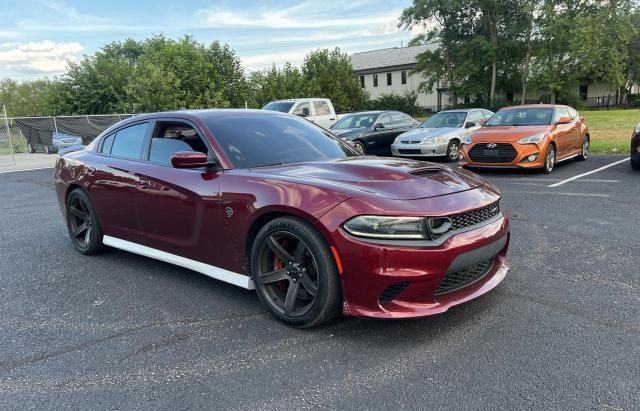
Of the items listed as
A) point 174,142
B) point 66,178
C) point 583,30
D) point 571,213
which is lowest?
point 571,213

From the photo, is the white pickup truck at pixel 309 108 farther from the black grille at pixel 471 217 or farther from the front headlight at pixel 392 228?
the front headlight at pixel 392 228

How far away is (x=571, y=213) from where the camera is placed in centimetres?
654

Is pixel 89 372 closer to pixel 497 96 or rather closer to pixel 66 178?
pixel 66 178

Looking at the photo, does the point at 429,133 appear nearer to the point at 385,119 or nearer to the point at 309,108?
the point at 385,119

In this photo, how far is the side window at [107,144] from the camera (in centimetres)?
503

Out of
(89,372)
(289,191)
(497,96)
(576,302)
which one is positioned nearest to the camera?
(89,372)

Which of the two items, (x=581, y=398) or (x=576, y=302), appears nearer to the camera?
(x=581, y=398)

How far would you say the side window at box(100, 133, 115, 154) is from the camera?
5034 millimetres

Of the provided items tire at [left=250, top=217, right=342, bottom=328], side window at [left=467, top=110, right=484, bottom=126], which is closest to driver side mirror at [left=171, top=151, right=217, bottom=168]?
tire at [left=250, top=217, right=342, bottom=328]

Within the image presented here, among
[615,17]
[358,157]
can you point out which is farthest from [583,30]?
[358,157]

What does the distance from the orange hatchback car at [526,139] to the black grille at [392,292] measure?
7842 mm

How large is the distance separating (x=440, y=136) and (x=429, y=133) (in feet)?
1.17

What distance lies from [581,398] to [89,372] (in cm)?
277

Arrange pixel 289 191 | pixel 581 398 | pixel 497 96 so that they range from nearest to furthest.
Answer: pixel 581 398, pixel 289 191, pixel 497 96
